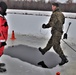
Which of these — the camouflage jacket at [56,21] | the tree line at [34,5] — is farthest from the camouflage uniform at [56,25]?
the tree line at [34,5]

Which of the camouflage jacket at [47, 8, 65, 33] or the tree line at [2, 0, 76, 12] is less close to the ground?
the camouflage jacket at [47, 8, 65, 33]

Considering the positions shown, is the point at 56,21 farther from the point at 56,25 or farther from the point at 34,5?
the point at 34,5

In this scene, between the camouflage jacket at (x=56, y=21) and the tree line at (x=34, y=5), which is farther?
the tree line at (x=34, y=5)

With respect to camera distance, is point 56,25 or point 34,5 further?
point 34,5

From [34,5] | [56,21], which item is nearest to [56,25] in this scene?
[56,21]

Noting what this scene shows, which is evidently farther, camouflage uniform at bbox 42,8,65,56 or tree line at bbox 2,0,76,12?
tree line at bbox 2,0,76,12

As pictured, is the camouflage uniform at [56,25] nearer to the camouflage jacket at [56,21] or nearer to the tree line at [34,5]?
the camouflage jacket at [56,21]

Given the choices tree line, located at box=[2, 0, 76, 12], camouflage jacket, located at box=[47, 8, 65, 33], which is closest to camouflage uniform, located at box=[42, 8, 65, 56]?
camouflage jacket, located at box=[47, 8, 65, 33]

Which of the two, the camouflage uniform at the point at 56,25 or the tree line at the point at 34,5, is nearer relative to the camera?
the camouflage uniform at the point at 56,25

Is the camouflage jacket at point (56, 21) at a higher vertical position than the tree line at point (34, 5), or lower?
higher

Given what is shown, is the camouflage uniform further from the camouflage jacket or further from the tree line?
the tree line

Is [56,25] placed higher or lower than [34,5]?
higher

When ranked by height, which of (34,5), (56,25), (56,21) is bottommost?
(34,5)

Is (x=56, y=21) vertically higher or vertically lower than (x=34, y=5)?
higher
